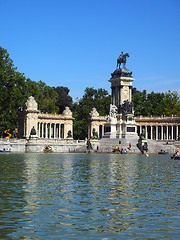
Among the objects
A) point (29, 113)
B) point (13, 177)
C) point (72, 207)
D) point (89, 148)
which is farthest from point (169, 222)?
point (29, 113)

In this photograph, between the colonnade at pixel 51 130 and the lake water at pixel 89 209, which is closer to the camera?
the lake water at pixel 89 209

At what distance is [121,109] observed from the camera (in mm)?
95500

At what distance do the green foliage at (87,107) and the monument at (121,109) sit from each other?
95.9ft

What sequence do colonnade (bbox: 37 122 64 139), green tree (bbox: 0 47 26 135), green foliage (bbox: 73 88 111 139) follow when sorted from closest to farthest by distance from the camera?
green tree (bbox: 0 47 26 135) → colonnade (bbox: 37 122 64 139) → green foliage (bbox: 73 88 111 139)

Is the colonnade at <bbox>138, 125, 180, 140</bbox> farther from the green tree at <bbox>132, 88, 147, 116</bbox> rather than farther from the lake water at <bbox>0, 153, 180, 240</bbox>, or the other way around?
the lake water at <bbox>0, 153, 180, 240</bbox>

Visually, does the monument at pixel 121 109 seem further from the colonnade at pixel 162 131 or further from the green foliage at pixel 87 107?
the green foliage at pixel 87 107

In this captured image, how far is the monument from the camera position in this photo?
94562 mm

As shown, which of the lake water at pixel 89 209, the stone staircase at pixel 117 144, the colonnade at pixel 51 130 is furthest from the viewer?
the colonnade at pixel 51 130

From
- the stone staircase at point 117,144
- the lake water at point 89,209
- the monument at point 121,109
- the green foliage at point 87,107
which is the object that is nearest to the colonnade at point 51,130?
the green foliage at point 87,107

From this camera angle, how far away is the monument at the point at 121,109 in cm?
9456

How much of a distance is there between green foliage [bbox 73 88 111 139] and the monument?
29.2 metres

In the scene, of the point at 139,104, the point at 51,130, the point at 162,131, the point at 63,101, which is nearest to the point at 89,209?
the point at 162,131

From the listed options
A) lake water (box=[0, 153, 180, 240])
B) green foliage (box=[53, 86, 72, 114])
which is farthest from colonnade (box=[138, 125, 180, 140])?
lake water (box=[0, 153, 180, 240])

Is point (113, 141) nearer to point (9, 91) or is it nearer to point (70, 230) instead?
point (9, 91)
